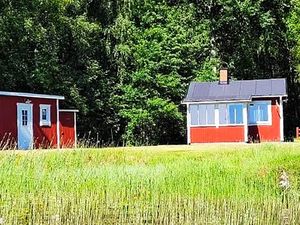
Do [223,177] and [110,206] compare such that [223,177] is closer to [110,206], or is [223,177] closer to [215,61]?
[110,206]

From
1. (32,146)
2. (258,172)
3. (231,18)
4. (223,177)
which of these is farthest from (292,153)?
(231,18)

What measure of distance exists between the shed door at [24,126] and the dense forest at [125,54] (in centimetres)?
514

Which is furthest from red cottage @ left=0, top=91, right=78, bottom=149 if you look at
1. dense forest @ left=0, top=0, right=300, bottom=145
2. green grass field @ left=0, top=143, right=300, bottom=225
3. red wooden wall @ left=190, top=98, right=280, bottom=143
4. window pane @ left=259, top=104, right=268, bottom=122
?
green grass field @ left=0, top=143, right=300, bottom=225

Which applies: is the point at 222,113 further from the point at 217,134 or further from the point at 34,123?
the point at 34,123

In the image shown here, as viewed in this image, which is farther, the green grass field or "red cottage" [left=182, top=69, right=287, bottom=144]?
"red cottage" [left=182, top=69, right=287, bottom=144]

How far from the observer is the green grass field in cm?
923

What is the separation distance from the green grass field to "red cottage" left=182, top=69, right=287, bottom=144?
15.1 metres

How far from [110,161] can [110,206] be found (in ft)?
20.5

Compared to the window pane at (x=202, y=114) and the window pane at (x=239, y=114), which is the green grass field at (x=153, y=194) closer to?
the window pane at (x=239, y=114)

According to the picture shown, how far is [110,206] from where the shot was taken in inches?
392

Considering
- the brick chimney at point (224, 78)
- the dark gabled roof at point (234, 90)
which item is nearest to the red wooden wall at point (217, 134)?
the dark gabled roof at point (234, 90)

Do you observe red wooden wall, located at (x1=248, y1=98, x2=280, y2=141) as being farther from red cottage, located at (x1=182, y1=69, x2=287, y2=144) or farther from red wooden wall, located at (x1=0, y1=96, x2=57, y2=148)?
red wooden wall, located at (x1=0, y1=96, x2=57, y2=148)

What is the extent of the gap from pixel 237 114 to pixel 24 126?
976 centimetres

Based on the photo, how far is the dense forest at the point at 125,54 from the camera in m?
30.2
